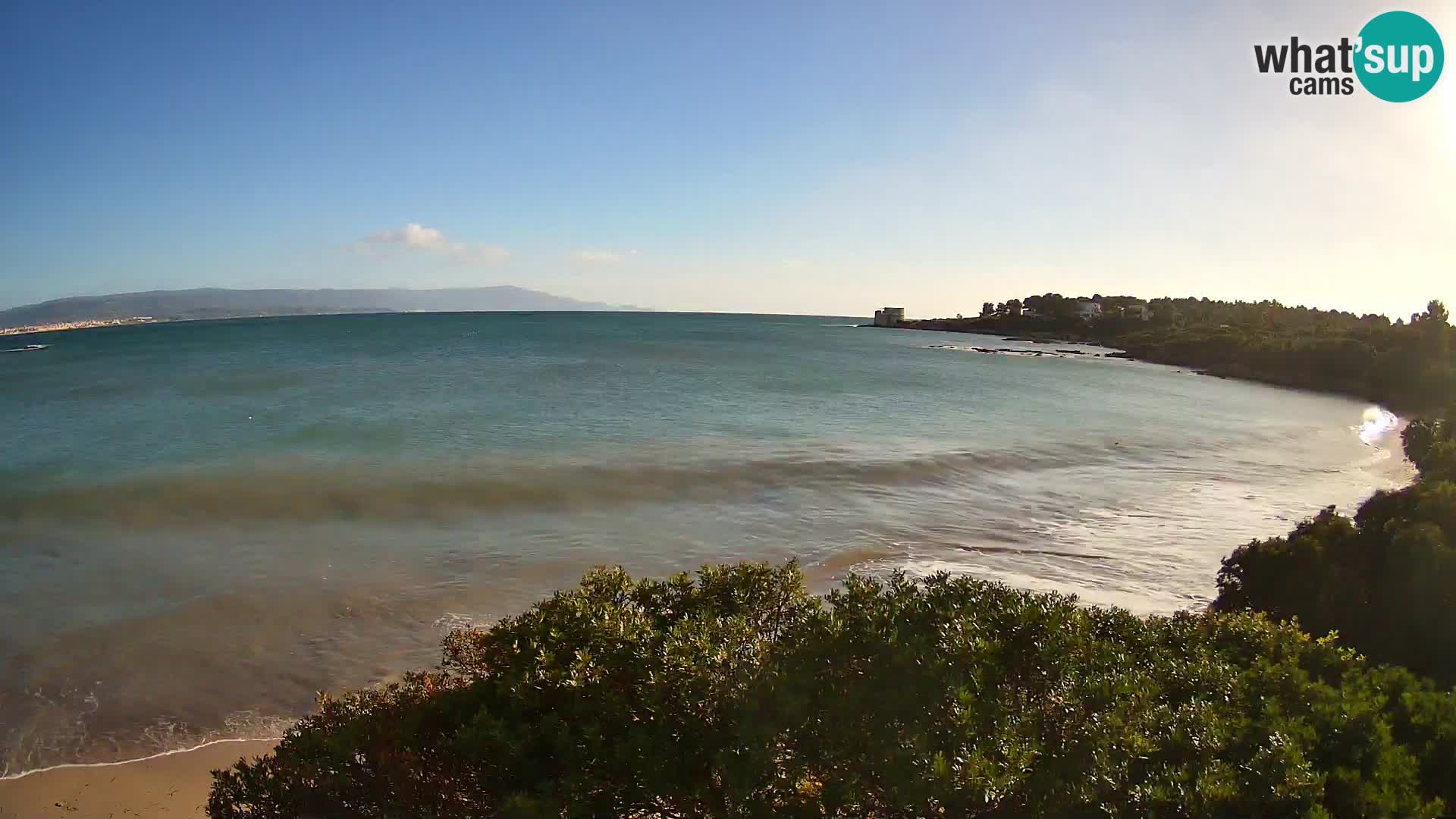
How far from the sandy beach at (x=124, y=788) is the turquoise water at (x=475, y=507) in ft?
0.97

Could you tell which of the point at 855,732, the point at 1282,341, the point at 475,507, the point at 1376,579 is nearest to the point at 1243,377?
the point at 1282,341

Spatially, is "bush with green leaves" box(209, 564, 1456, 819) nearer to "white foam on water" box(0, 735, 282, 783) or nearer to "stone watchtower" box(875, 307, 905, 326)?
"white foam on water" box(0, 735, 282, 783)

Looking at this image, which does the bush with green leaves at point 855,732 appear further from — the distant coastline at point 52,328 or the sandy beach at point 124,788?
the distant coastline at point 52,328

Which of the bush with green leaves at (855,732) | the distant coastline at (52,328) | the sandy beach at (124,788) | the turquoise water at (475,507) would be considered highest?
the distant coastline at (52,328)

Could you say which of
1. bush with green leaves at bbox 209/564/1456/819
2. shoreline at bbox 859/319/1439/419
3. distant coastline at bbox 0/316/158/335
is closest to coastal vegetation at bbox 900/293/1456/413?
shoreline at bbox 859/319/1439/419

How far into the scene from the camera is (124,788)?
20.0 feet

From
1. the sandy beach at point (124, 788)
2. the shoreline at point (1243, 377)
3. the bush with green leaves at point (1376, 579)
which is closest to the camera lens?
the sandy beach at point (124, 788)

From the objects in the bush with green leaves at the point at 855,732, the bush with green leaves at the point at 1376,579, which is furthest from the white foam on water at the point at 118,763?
the bush with green leaves at the point at 1376,579

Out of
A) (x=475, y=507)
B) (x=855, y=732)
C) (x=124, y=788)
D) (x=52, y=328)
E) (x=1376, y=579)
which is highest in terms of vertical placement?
(x=52, y=328)

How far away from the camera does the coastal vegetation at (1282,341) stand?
41875 mm

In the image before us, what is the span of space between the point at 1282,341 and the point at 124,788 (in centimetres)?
7189

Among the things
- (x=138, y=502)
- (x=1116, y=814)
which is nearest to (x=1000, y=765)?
(x=1116, y=814)

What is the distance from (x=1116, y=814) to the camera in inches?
134

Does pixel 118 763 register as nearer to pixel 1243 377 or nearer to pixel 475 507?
pixel 475 507
